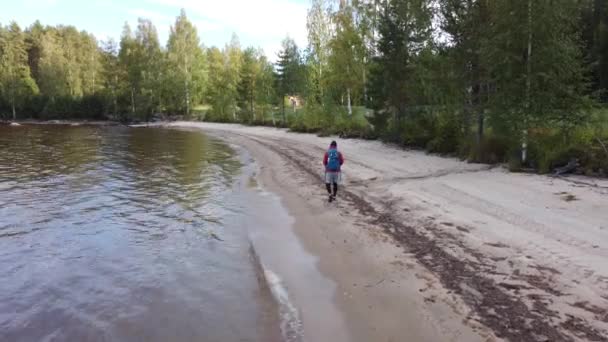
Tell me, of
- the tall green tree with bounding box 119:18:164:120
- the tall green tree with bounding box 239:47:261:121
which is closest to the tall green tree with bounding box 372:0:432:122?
the tall green tree with bounding box 239:47:261:121

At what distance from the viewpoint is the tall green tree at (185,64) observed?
71938mm

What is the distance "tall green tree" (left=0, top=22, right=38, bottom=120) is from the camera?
85.2 metres

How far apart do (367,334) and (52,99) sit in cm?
9465

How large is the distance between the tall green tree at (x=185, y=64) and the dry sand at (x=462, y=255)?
61580mm

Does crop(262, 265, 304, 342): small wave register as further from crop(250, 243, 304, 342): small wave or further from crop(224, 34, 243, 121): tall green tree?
crop(224, 34, 243, 121): tall green tree

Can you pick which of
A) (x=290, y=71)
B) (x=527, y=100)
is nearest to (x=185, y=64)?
(x=290, y=71)

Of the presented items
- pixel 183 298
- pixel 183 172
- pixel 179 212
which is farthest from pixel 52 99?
pixel 183 298

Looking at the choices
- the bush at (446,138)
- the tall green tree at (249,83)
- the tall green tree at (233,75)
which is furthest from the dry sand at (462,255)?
the tall green tree at (233,75)

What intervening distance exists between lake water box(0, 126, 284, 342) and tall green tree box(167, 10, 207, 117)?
54.5 m

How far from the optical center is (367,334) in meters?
5.86

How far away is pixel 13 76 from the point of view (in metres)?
85.2

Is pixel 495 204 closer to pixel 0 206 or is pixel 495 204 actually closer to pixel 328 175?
pixel 328 175

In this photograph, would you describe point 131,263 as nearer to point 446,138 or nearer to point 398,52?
point 446,138

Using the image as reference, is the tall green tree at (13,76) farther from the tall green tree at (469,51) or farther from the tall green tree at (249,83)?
the tall green tree at (469,51)
